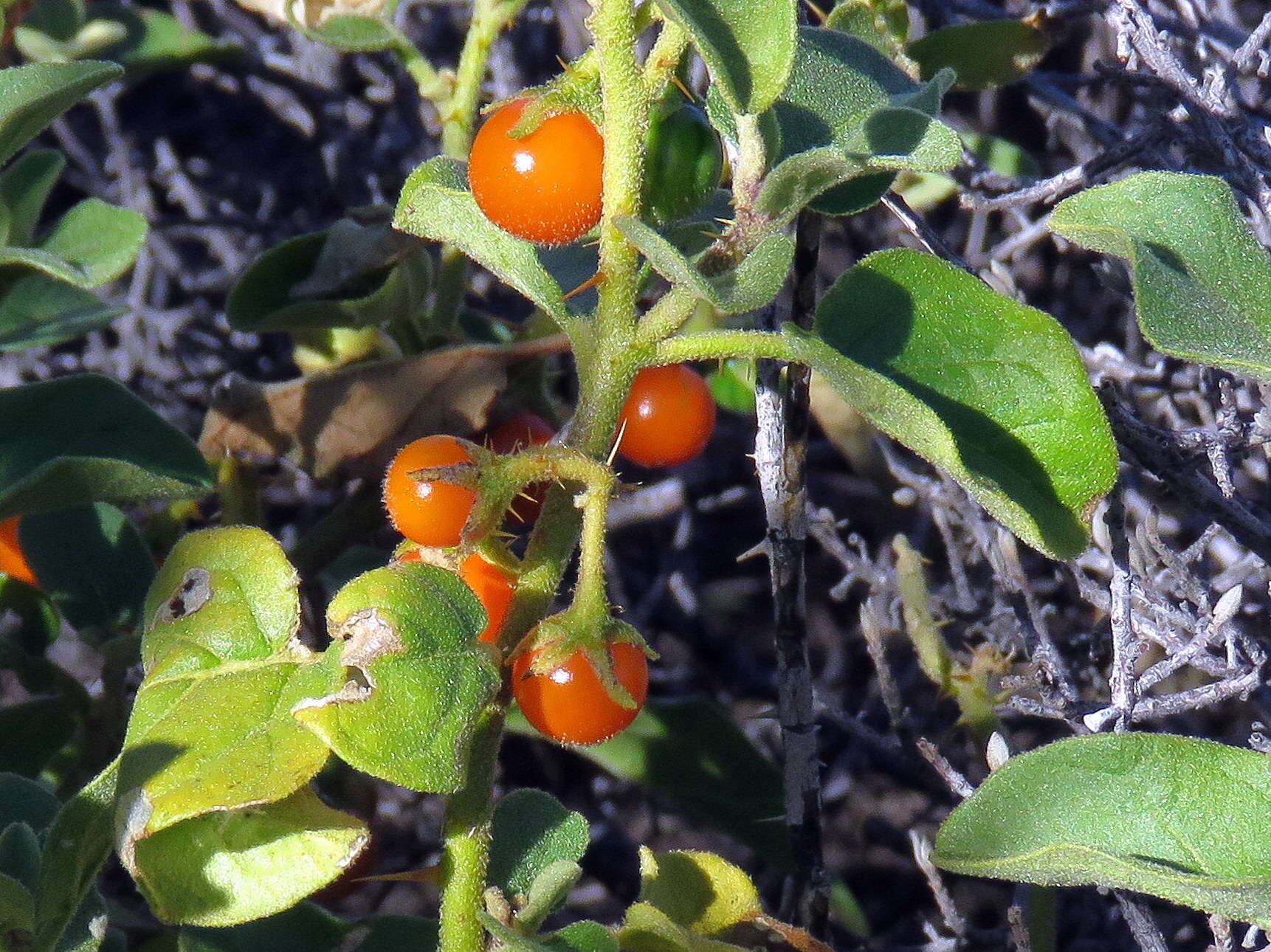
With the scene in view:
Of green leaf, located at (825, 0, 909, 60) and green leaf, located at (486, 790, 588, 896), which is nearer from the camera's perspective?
green leaf, located at (486, 790, 588, 896)

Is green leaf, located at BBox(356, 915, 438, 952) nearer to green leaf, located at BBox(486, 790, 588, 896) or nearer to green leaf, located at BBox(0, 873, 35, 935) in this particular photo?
green leaf, located at BBox(486, 790, 588, 896)

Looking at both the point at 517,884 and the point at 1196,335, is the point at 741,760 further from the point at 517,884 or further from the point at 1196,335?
the point at 1196,335

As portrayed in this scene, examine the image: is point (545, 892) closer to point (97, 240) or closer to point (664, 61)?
point (664, 61)

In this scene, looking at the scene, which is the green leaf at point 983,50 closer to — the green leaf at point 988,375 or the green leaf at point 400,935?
the green leaf at point 988,375

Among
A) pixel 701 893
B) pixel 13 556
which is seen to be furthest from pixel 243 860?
pixel 13 556

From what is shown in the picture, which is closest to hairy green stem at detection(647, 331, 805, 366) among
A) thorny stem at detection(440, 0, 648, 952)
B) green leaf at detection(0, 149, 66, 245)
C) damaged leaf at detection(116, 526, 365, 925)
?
thorny stem at detection(440, 0, 648, 952)

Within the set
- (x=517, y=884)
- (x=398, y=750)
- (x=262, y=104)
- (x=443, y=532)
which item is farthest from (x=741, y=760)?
(x=262, y=104)
